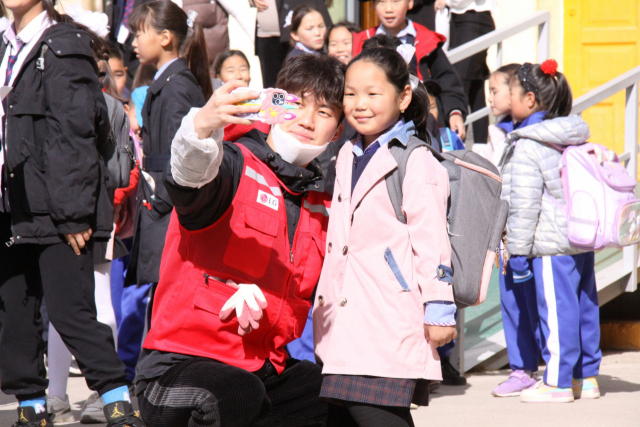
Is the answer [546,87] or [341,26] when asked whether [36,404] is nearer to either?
[546,87]

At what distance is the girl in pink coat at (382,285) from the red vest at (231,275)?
192 mm

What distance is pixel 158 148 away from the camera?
431cm

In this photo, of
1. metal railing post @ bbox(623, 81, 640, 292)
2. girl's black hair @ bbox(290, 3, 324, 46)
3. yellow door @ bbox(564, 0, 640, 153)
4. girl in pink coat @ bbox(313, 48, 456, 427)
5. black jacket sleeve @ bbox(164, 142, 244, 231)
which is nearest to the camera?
black jacket sleeve @ bbox(164, 142, 244, 231)

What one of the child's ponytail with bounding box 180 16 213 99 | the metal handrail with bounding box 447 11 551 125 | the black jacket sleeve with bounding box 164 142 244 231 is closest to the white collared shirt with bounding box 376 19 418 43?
the metal handrail with bounding box 447 11 551 125

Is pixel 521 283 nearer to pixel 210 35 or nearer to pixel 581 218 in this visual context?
pixel 581 218

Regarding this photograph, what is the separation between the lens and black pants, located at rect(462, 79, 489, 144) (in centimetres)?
718

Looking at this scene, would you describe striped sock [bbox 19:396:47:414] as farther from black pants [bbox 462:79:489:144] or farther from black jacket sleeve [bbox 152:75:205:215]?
black pants [bbox 462:79:489:144]

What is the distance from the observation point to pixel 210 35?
715cm

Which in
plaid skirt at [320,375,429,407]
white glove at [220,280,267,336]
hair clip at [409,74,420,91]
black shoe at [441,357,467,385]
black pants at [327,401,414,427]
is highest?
hair clip at [409,74,420,91]

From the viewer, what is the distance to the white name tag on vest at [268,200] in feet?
8.70

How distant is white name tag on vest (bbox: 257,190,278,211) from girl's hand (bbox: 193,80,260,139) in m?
0.42

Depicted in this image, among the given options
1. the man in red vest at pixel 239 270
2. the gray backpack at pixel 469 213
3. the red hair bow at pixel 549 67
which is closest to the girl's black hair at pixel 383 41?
the red hair bow at pixel 549 67

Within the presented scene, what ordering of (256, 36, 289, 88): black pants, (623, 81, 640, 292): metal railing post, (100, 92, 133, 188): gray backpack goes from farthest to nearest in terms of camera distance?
(256, 36, 289, 88): black pants
(623, 81, 640, 292): metal railing post
(100, 92, 133, 188): gray backpack

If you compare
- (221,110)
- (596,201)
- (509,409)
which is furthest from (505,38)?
(221,110)
